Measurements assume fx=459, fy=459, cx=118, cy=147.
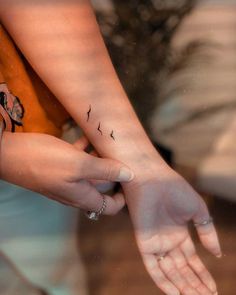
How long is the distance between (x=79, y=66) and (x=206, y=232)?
300 mm

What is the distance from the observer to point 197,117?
84 cm

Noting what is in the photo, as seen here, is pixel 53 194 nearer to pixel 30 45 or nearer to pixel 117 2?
pixel 30 45

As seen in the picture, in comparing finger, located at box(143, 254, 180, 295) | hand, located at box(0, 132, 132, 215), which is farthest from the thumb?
finger, located at box(143, 254, 180, 295)

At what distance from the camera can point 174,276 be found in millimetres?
634

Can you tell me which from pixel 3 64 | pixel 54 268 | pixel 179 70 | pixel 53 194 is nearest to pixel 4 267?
pixel 54 268

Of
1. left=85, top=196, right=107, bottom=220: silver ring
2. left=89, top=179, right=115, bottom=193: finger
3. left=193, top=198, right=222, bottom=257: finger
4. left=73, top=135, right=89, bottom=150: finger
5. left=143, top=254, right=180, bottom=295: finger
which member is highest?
left=73, top=135, right=89, bottom=150: finger

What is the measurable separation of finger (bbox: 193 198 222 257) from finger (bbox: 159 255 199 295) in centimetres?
6

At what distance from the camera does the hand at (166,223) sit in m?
0.62

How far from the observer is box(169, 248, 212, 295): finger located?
633 mm

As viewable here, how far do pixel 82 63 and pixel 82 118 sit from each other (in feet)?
0.24

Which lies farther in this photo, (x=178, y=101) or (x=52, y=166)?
(x=178, y=101)

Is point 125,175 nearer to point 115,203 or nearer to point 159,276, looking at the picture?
point 115,203

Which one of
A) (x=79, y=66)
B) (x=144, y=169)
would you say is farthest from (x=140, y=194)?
(x=79, y=66)

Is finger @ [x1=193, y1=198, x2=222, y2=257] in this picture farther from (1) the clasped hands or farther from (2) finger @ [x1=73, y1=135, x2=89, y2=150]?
(2) finger @ [x1=73, y1=135, x2=89, y2=150]
